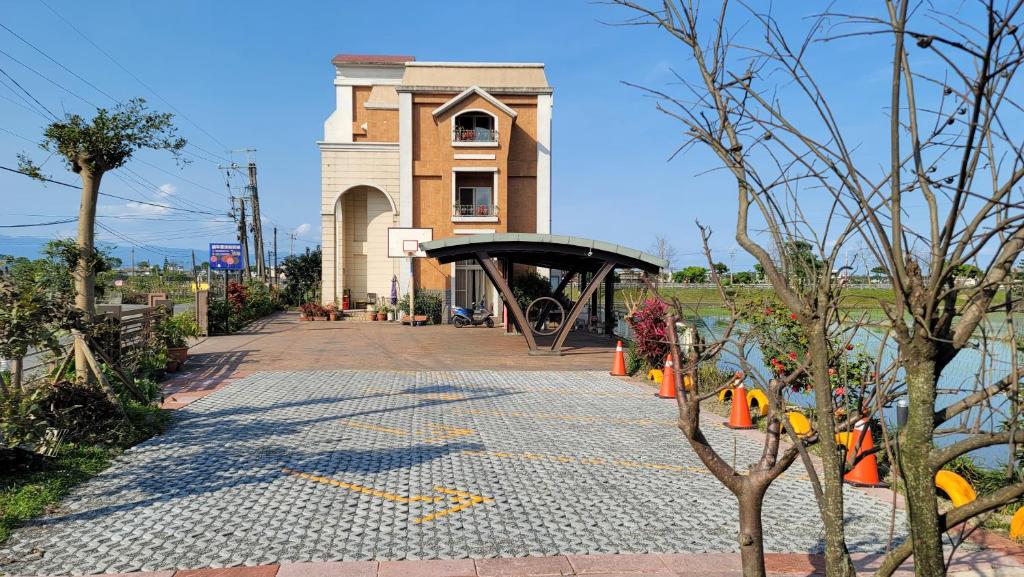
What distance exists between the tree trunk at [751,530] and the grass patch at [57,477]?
4776mm

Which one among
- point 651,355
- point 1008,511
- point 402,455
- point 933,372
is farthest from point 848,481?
point 651,355

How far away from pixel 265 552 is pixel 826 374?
370 cm

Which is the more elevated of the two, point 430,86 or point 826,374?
point 430,86

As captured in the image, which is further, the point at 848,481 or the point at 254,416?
the point at 254,416

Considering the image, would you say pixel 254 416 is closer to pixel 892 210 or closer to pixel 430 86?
pixel 892 210

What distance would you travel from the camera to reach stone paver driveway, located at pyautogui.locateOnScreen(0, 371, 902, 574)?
4.51 m

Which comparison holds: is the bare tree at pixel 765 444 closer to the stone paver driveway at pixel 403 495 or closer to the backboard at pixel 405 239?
the stone paver driveway at pixel 403 495

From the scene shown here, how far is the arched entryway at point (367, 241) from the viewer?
30.8 metres

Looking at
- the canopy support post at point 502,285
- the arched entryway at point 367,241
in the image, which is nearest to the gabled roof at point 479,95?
the arched entryway at point 367,241

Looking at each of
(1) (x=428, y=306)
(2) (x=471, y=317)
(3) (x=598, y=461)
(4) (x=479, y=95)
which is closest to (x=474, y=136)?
(4) (x=479, y=95)

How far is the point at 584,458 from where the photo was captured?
7059mm

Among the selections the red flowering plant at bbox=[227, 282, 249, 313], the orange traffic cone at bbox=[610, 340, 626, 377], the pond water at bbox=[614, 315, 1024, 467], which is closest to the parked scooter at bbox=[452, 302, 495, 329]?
the red flowering plant at bbox=[227, 282, 249, 313]

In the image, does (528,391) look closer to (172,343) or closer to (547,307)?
(172,343)

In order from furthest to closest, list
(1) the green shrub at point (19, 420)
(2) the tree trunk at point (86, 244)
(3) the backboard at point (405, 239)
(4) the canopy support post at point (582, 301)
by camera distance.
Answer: (3) the backboard at point (405, 239), (4) the canopy support post at point (582, 301), (2) the tree trunk at point (86, 244), (1) the green shrub at point (19, 420)
